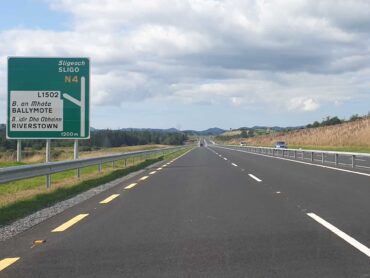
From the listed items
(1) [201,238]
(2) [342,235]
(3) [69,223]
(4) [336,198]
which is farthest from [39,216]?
(4) [336,198]

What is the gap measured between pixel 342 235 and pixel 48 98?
49.1 feet

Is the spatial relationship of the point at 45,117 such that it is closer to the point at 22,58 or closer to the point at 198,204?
the point at 22,58

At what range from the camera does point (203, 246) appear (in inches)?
269

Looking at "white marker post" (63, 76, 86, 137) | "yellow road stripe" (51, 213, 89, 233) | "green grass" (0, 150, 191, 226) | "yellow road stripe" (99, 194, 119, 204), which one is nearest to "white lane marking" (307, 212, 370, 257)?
"yellow road stripe" (51, 213, 89, 233)

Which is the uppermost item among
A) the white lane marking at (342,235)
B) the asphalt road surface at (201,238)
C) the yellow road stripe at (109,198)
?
the white lane marking at (342,235)

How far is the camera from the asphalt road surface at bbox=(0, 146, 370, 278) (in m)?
5.71

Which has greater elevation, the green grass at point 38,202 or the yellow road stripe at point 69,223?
the yellow road stripe at point 69,223

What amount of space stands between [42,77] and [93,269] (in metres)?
15.5

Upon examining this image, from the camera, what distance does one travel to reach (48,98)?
19781 millimetres

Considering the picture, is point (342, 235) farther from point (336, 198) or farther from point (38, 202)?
point (38, 202)

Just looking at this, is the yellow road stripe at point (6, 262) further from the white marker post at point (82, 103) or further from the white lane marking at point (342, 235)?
the white marker post at point (82, 103)

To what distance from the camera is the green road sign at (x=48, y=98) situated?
1961 cm

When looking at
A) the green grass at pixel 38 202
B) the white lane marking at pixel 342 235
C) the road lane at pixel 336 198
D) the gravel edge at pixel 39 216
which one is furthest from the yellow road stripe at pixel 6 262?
the road lane at pixel 336 198

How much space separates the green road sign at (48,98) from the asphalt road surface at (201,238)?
8165 millimetres
